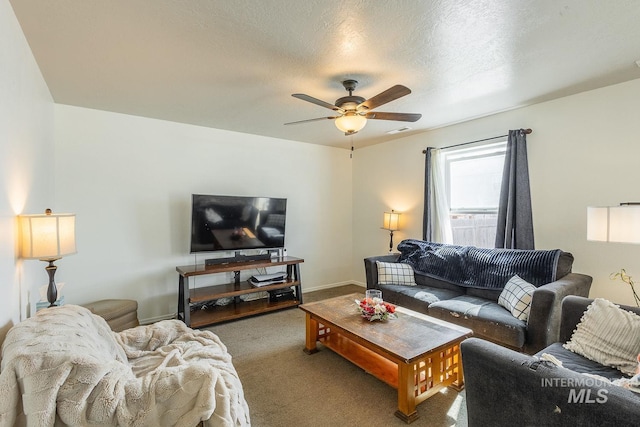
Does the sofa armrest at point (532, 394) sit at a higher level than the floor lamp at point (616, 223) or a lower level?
lower

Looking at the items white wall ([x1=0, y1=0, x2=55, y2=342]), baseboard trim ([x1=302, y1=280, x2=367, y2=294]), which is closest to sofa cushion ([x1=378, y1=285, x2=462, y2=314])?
baseboard trim ([x1=302, y1=280, x2=367, y2=294])

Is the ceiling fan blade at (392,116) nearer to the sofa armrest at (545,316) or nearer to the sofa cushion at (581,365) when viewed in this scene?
the sofa armrest at (545,316)

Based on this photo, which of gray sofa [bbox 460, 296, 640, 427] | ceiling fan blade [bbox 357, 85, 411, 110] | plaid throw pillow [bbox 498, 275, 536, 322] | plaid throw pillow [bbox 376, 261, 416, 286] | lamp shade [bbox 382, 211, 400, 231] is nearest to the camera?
gray sofa [bbox 460, 296, 640, 427]

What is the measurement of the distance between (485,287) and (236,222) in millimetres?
3008

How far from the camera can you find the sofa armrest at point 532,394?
100 cm

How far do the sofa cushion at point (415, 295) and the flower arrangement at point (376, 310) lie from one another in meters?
0.75

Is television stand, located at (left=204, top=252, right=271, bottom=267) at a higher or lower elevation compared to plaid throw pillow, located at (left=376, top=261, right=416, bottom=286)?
higher

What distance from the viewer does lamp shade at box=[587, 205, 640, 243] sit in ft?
6.33

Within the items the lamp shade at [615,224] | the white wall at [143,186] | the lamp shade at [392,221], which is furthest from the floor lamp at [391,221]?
the lamp shade at [615,224]

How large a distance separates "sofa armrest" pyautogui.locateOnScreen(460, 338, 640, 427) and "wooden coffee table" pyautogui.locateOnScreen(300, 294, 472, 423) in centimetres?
57

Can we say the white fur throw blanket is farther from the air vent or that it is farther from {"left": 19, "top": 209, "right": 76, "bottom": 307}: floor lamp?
the air vent

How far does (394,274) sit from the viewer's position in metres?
3.70

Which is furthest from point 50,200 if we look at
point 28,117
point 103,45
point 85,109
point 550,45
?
point 550,45

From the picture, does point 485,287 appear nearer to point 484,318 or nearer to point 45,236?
point 484,318
